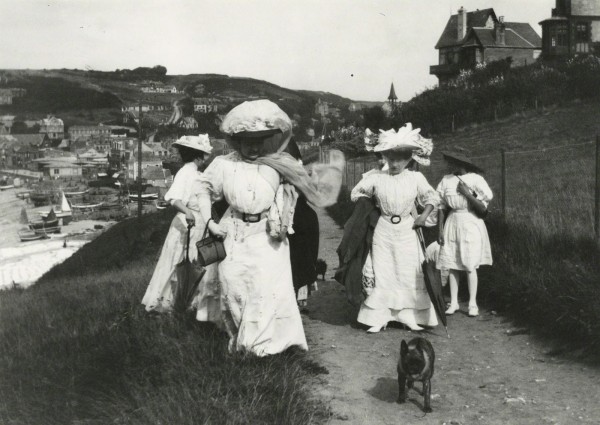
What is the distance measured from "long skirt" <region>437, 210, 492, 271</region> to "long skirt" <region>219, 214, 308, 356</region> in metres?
3.01

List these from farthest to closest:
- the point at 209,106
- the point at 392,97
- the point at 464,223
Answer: the point at 392,97 → the point at 209,106 → the point at 464,223

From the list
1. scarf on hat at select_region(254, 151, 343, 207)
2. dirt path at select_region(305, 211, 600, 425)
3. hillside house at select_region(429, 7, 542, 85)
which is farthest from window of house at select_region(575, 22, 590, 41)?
scarf on hat at select_region(254, 151, 343, 207)

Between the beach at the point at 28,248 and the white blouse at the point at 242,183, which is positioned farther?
the beach at the point at 28,248

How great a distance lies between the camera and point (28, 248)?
64.2 metres

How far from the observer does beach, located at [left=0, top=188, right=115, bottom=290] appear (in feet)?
142

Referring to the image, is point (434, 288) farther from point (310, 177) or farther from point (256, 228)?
point (256, 228)

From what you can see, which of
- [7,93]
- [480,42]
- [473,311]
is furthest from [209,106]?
[480,42]

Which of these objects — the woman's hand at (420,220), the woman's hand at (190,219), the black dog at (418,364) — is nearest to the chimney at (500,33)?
the woman's hand at (420,220)

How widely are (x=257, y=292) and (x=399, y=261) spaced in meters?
2.46

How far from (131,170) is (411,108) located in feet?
362

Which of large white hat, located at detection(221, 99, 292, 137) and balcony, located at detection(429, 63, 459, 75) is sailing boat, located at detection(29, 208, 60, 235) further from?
large white hat, located at detection(221, 99, 292, 137)

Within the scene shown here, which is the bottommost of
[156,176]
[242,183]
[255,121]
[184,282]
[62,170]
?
[184,282]

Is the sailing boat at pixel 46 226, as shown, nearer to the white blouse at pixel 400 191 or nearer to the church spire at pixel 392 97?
the church spire at pixel 392 97

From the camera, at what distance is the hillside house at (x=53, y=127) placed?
15762 cm
